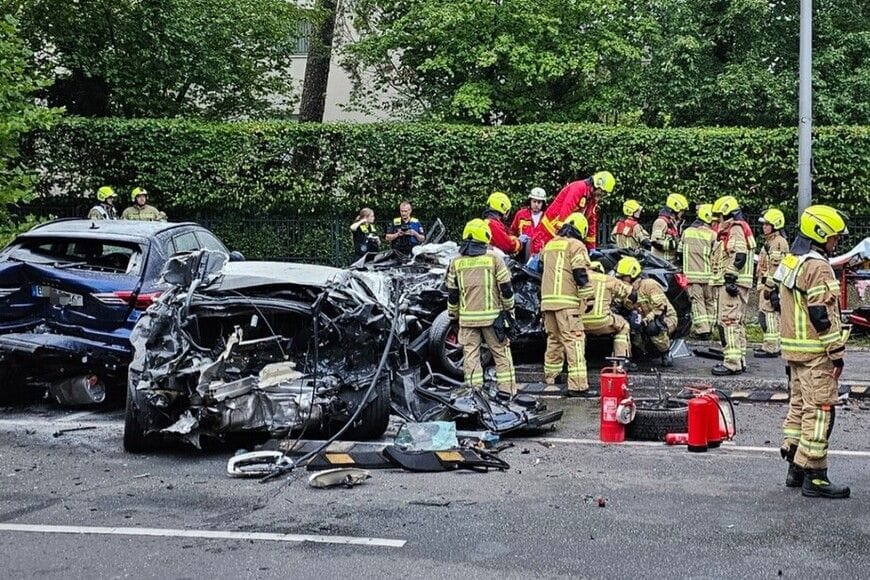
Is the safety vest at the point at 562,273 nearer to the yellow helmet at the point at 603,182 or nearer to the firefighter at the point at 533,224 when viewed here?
the yellow helmet at the point at 603,182

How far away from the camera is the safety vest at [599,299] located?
11266 mm

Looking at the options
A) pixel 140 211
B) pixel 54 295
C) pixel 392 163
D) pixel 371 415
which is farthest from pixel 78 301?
pixel 392 163

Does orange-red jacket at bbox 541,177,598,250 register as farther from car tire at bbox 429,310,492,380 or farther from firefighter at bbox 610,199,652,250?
car tire at bbox 429,310,492,380

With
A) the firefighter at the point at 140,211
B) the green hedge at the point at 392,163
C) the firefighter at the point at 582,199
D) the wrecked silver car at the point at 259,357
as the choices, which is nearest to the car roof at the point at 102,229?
the wrecked silver car at the point at 259,357

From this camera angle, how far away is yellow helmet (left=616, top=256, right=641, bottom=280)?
11633 millimetres

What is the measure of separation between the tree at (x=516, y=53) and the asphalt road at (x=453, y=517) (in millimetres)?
12597

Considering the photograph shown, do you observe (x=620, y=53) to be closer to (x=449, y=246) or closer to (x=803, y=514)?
(x=449, y=246)

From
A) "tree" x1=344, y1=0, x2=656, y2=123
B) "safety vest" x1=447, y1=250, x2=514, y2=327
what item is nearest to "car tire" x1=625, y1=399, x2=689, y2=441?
"safety vest" x1=447, y1=250, x2=514, y2=327

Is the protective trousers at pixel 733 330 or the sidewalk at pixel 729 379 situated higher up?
the protective trousers at pixel 733 330

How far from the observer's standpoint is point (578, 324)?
429 inches

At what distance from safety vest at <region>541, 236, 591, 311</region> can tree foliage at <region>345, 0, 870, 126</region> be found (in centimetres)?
963

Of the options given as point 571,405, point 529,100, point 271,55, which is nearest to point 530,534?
point 571,405

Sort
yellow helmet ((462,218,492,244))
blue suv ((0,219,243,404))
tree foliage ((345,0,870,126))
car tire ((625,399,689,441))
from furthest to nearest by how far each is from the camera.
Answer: tree foliage ((345,0,870,126)), yellow helmet ((462,218,492,244)), blue suv ((0,219,243,404)), car tire ((625,399,689,441))

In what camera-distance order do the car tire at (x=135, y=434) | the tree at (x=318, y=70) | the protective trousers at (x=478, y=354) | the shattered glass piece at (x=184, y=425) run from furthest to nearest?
1. the tree at (x=318, y=70)
2. the protective trousers at (x=478, y=354)
3. the car tire at (x=135, y=434)
4. the shattered glass piece at (x=184, y=425)
